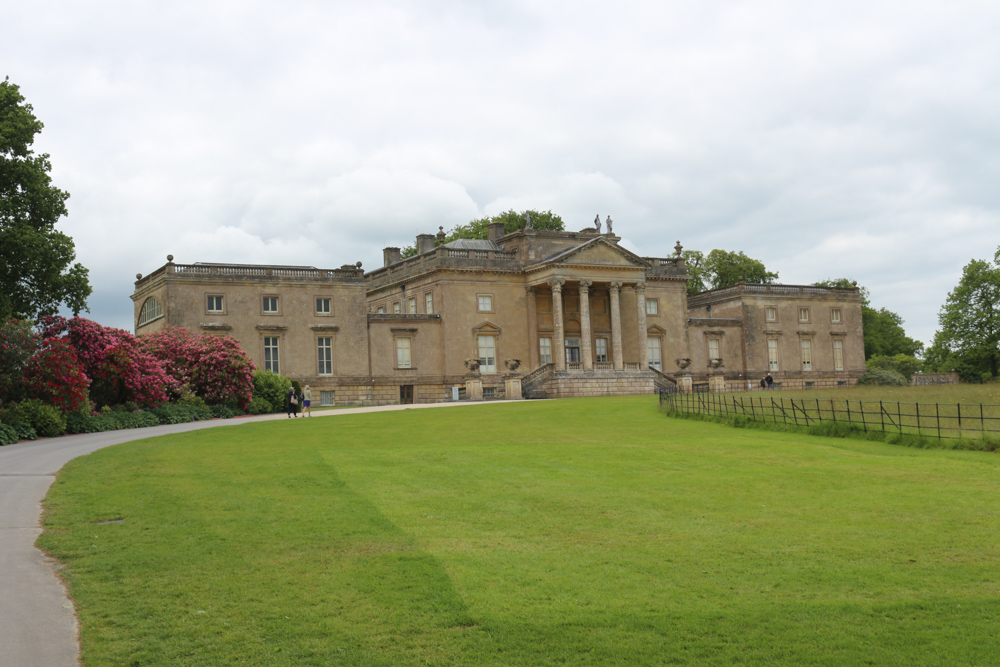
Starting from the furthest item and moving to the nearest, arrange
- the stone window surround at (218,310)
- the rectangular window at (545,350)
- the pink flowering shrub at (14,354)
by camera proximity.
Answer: the rectangular window at (545,350), the stone window surround at (218,310), the pink flowering shrub at (14,354)

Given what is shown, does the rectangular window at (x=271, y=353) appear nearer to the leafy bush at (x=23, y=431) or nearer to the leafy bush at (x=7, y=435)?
the leafy bush at (x=23, y=431)

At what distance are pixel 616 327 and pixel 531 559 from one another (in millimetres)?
51306

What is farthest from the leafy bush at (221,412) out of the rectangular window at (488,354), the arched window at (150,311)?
the rectangular window at (488,354)

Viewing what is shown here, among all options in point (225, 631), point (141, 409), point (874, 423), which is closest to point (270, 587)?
point (225, 631)

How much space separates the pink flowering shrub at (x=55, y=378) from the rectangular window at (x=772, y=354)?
5551cm

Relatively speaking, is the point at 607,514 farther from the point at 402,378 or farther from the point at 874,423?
the point at 402,378

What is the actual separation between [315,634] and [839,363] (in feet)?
248

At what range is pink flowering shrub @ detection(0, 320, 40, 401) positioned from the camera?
31.9 meters

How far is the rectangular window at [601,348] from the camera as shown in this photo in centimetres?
6519

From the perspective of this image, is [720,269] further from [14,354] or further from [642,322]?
[14,354]

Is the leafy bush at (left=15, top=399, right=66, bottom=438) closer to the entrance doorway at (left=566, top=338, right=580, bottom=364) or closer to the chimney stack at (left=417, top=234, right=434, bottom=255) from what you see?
the entrance doorway at (left=566, top=338, right=580, bottom=364)

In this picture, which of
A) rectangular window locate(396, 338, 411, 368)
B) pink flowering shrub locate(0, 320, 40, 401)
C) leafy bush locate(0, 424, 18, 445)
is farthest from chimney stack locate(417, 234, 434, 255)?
leafy bush locate(0, 424, 18, 445)

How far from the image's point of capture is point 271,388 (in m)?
47.8

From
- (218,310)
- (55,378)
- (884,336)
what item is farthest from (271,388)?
(884,336)
